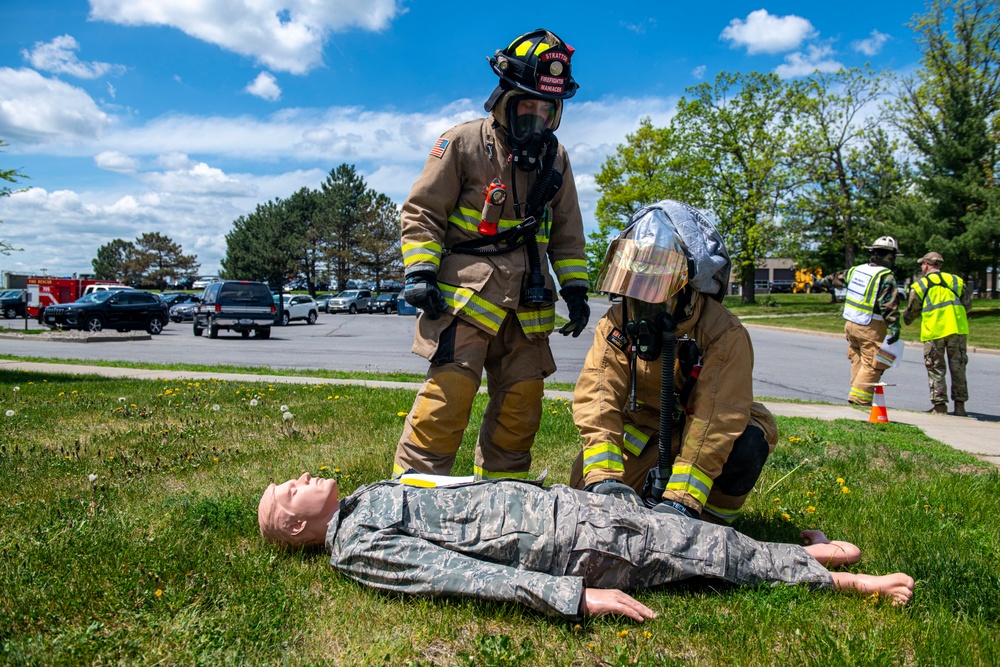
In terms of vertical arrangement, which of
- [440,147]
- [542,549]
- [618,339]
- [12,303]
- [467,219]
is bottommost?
[542,549]

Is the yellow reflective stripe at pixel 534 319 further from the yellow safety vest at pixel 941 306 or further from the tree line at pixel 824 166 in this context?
the tree line at pixel 824 166

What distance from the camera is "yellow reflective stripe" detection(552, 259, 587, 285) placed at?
13.2 ft

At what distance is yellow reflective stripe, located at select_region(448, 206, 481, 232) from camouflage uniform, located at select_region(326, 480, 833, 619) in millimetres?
1390

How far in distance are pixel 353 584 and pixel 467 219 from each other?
182cm

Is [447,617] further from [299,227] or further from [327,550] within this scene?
[299,227]

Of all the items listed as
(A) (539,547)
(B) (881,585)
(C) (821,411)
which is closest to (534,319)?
(A) (539,547)

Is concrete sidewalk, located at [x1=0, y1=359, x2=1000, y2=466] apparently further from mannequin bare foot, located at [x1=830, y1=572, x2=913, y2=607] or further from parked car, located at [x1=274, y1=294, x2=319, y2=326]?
parked car, located at [x1=274, y1=294, x2=319, y2=326]

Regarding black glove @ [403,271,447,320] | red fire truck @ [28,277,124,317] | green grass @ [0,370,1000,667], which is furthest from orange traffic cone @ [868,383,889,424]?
red fire truck @ [28,277,124,317]

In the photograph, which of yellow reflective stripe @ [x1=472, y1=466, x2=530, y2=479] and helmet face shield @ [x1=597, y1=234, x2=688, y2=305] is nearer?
helmet face shield @ [x1=597, y1=234, x2=688, y2=305]

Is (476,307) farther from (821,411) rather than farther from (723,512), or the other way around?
(821,411)

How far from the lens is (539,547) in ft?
9.14

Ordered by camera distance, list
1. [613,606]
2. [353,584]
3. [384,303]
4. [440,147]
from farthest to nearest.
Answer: [384,303] → [440,147] → [353,584] → [613,606]

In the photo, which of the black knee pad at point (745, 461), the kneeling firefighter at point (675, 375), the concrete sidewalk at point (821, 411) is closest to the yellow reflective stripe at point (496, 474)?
the kneeling firefighter at point (675, 375)

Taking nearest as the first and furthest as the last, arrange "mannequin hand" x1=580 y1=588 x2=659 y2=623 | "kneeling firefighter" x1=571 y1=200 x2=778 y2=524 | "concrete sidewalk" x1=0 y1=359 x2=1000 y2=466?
"mannequin hand" x1=580 y1=588 x2=659 y2=623
"kneeling firefighter" x1=571 y1=200 x2=778 y2=524
"concrete sidewalk" x1=0 y1=359 x2=1000 y2=466
